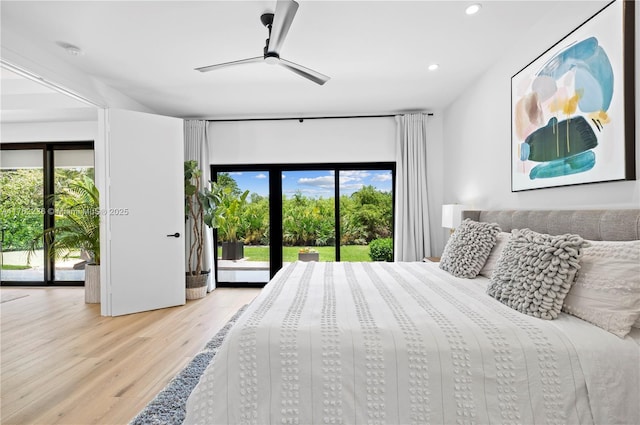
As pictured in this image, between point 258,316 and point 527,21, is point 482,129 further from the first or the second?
point 258,316

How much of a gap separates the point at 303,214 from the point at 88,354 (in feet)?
9.69

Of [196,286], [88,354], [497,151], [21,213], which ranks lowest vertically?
[88,354]

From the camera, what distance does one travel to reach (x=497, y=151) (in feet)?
9.79

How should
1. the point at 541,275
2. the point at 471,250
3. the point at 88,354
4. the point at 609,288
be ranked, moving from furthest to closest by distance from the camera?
the point at 88,354
the point at 471,250
the point at 541,275
the point at 609,288

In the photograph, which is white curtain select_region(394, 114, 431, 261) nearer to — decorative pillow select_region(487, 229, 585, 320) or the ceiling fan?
the ceiling fan

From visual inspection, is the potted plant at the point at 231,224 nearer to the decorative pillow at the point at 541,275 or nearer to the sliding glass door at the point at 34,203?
the sliding glass door at the point at 34,203

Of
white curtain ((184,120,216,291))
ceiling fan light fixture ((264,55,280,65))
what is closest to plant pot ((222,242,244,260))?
white curtain ((184,120,216,291))

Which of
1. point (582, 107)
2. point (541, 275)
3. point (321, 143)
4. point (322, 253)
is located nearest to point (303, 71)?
point (582, 107)

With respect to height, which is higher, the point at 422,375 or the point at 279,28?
the point at 279,28

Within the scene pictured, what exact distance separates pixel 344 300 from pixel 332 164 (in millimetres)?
3186

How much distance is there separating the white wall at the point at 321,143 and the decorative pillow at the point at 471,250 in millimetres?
2065

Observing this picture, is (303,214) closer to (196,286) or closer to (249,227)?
(249,227)

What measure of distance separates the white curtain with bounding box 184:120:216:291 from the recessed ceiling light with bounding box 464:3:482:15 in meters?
3.67

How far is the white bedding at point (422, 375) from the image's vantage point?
3.76ft
